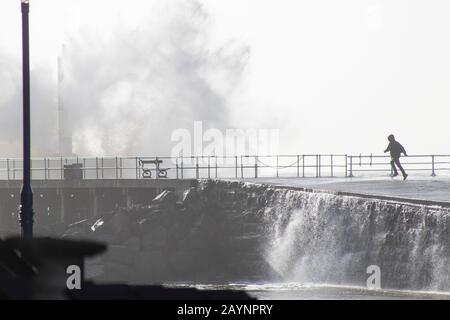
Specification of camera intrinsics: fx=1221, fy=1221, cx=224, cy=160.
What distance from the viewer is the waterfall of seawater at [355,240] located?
26000 mm

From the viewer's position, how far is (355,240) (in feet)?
102

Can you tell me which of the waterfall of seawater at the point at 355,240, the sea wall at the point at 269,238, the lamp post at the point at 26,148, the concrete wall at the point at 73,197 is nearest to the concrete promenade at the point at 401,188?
the waterfall of seawater at the point at 355,240

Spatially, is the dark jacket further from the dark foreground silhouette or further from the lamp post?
the dark foreground silhouette

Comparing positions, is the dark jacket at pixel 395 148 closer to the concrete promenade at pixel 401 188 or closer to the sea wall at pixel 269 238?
the concrete promenade at pixel 401 188

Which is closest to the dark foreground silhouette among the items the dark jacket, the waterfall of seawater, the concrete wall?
the waterfall of seawater

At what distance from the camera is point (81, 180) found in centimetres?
5147

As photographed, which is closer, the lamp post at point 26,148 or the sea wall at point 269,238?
the lamp post at point 26,148

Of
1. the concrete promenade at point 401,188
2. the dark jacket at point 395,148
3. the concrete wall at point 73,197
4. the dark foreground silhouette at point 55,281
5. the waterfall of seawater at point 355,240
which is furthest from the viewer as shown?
the concrete wall at point 73,197

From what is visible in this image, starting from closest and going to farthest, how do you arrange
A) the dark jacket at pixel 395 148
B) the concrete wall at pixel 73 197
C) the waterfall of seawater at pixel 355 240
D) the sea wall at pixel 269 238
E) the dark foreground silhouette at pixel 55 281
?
the dark foreground silhouette at pixel 55 281 → the waterfall of seawater at pixel 355 240 → the sea wall at pixel 269 238 → the dark jacket at pixel 395 148 → the concrete wall at pixel 73 197

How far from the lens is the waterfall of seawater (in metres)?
26.0

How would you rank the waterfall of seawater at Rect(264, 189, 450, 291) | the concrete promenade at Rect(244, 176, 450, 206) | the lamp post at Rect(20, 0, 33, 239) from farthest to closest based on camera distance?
the concrete promenade at Rect(244, 176, 450, 206) → the waterfall of seawater at Rect(264, 189, 450, 291) → the lamp post at Rect(20, 0, 33, 239)

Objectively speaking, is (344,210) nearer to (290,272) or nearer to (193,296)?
(290,272)

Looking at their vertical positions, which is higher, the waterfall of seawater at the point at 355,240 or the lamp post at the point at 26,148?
the lamp post at the point at 26,148
